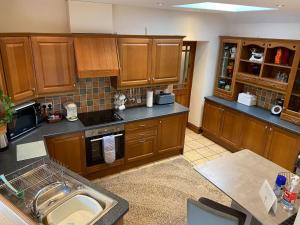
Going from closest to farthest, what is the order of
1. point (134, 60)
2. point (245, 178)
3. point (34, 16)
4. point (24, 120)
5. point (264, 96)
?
point (245, 178) → point (24, 120) → point (34, 16) → point (134, 60) → point (264, 96)

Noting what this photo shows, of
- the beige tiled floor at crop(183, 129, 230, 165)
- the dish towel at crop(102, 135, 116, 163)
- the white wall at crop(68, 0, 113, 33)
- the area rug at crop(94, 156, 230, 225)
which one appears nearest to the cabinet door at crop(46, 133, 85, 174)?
the dish towel at crop(102, 135, 116, 163)

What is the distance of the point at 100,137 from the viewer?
3.21 meters

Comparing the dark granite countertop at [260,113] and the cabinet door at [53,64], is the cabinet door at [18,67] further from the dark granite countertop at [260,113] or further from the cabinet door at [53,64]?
the dark granite countertop at [260,113]

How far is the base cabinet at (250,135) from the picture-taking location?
3.41 meters

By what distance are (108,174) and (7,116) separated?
73.5 inches

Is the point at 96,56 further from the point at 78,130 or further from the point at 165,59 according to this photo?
the point at 165,59

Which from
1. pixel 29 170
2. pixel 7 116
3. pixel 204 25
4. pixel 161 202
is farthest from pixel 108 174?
pixel 204 25

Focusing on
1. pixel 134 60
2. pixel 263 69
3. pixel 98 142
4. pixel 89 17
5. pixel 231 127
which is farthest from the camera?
pixel 231 127

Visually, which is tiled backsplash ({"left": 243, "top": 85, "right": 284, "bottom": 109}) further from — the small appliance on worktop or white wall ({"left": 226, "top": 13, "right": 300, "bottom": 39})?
the small appliance on worktop

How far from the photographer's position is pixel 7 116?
6.83 ft

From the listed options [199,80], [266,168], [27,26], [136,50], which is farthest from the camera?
[199,80]

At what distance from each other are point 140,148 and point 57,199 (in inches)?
77.5

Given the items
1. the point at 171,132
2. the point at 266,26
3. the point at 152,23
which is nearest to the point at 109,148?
the point at 171,132

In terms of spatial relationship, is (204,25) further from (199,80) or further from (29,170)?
(29,170)
